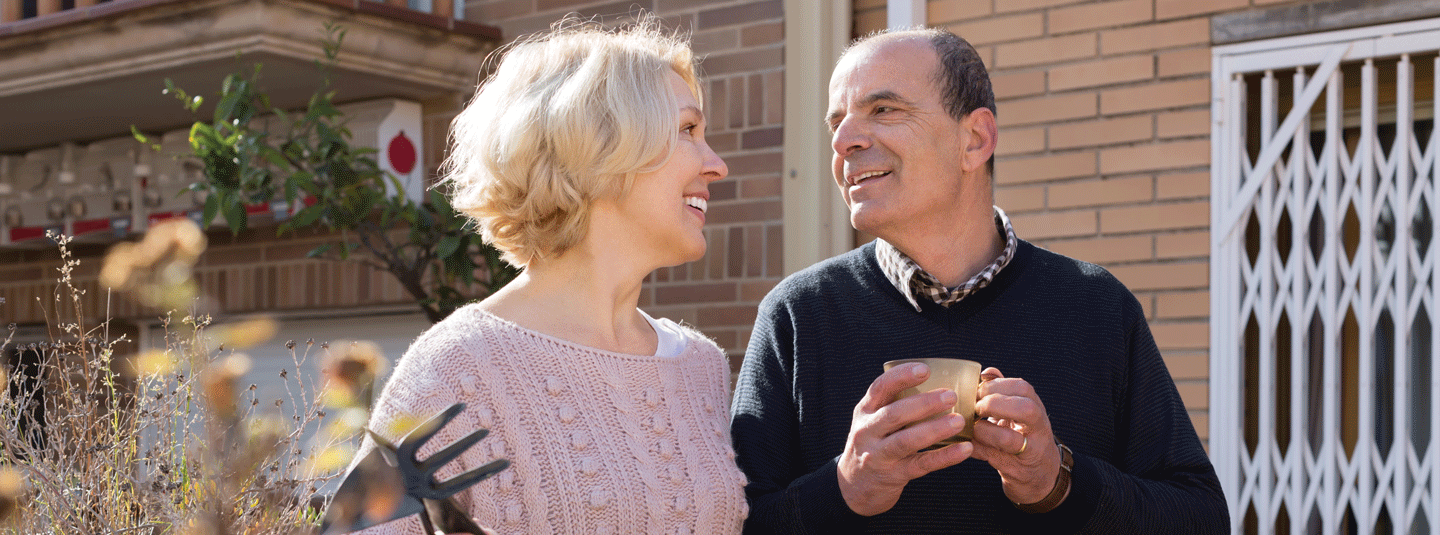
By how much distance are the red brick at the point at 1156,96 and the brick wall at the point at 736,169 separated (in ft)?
3.25

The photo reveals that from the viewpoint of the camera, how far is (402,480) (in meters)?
1.10

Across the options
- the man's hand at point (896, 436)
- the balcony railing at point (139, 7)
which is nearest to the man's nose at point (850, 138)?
the man's hand at point (896, 436)

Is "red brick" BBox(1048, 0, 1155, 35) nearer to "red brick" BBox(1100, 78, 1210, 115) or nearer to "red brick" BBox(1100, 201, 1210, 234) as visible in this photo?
"red brick" BBox(1100, 78, 1210, 115)

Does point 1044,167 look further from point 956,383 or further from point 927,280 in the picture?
point 956,383

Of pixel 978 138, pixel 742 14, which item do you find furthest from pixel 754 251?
pixel 978 138

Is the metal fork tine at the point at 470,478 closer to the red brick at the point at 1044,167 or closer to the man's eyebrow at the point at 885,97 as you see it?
the man's eyebrow at the point at 885,97

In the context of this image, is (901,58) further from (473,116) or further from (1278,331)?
(1278,331)

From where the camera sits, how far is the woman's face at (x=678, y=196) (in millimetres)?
1936

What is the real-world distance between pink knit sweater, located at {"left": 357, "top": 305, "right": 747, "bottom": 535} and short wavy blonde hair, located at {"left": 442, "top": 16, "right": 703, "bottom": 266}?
0.15 m

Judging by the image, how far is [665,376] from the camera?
1.99 meters

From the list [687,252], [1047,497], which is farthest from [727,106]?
[1047,497]

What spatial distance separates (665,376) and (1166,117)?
2211mm

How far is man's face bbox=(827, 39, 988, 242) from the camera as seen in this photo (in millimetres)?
2059

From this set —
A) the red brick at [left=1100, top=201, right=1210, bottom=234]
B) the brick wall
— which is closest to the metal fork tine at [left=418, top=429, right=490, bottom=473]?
the red brick at [left=1100, top=201, right=1210, bottom=234]
